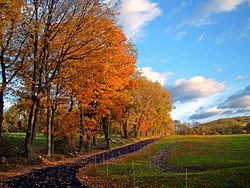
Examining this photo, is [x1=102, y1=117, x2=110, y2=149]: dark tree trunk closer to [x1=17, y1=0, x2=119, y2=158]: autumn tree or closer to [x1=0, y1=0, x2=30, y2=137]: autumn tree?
[x1=17, y1=0, x2=119, y2=158]: autumn tree

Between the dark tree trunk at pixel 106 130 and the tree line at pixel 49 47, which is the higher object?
the tree line at pixel 49 47

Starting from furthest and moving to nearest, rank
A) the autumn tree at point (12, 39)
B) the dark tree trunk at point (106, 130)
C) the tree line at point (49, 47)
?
the dark tree trunk at point (106, 130) < the tree line at point (49, 47) < the autumn tree at point (12, 39)

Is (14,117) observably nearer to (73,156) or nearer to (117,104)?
(73,156)

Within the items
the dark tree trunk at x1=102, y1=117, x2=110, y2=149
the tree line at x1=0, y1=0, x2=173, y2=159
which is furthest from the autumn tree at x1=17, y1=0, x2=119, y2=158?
the dark tree trunk at x1=102, y1=117, x2=110, y2=149

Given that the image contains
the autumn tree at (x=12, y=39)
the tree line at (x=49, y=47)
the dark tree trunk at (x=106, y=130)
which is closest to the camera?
the autumn tree at (x=12, y=39)

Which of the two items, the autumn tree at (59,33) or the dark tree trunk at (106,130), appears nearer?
the autumn tree at (59,33)

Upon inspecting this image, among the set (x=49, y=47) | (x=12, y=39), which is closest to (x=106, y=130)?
(x=49, y=47)

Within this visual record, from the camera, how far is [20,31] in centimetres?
2052

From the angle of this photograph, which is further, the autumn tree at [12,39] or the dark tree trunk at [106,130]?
the dark tree trunk at [106,130]

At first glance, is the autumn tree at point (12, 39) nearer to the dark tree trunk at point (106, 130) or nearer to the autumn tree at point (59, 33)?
the autumn tree at point (59, 33)

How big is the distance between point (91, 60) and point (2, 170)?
1038 cm

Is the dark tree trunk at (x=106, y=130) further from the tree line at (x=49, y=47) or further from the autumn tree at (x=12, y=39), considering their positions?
the autumn tree at (x=12, y=39)

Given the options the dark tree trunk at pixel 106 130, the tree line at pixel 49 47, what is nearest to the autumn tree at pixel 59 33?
the tree line at pixel 49 47

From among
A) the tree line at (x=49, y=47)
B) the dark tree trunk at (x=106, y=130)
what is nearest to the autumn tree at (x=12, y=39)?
the tree line at (x=49, y=47)
